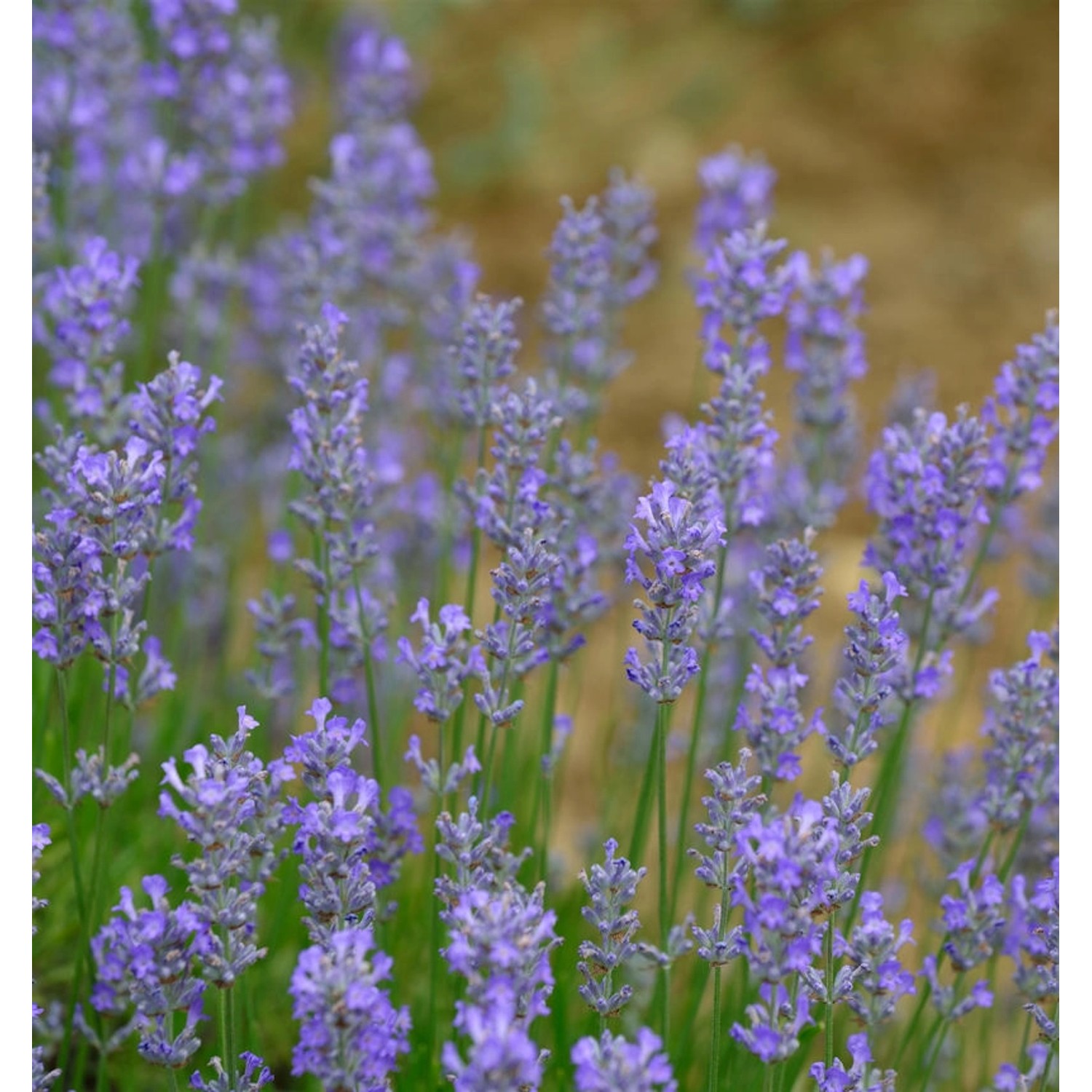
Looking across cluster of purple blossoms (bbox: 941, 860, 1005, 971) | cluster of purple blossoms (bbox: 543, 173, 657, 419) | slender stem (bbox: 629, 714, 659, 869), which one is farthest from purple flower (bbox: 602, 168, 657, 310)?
cluster of purple blossoms (bbox: 941, 860, 1005, 971)

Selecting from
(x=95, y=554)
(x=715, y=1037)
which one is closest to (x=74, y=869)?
(x=95, y=554)

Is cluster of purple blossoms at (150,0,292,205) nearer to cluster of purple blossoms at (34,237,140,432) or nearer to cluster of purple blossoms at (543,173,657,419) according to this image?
cluster of purple blossoms at (34,237,140,432)

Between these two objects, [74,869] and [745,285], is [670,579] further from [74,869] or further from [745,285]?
[74,869]

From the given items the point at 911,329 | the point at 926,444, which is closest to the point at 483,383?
the point at 926,444

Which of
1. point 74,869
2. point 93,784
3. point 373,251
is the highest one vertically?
point 373,251

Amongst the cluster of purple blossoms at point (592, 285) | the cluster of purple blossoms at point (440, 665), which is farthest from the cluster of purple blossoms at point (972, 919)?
the cluster of purple blossoms at point (592, 285)

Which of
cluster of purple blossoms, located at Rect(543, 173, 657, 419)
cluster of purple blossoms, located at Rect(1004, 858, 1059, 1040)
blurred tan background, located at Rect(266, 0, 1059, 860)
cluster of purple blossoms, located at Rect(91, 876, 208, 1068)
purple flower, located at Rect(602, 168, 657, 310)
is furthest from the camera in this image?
blurred tan background, located at Rect(266, 0, 1059, 860)
